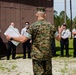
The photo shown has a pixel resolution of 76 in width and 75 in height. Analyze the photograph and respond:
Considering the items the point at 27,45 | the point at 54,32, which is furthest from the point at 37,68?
the point at 27,45

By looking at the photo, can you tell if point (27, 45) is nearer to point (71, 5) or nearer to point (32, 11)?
point (32, 11)

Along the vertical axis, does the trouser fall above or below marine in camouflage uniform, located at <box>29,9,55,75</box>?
below

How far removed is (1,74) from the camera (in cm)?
1075

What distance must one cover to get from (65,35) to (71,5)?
31.9 m

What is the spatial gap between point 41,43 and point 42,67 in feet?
1.46

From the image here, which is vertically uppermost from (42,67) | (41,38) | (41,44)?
(41,38)

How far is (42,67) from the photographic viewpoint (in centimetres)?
628

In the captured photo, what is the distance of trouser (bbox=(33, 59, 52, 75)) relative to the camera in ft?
20.5

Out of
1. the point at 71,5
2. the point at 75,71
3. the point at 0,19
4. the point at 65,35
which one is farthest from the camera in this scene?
the point at 71,5

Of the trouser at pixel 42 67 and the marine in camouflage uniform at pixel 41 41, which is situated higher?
the marine in camouflage uniform at pixel 41 41

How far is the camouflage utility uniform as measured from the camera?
616 centimetres

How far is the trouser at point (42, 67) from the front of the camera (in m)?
6.25

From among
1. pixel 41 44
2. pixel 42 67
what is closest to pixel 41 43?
pixel 41 44

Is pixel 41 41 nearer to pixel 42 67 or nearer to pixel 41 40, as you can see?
pixel 41 40
